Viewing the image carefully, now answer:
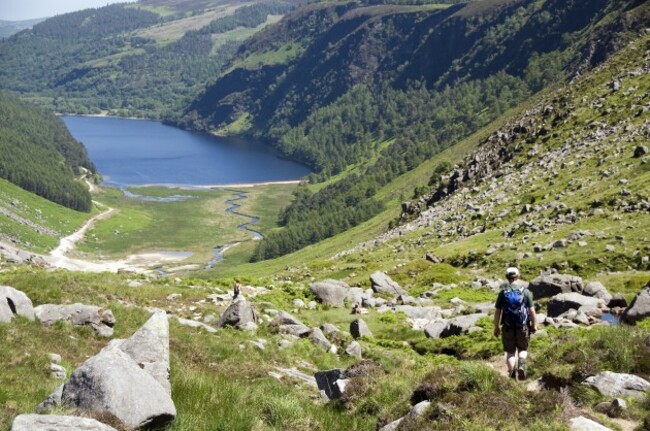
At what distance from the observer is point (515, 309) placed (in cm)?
1952

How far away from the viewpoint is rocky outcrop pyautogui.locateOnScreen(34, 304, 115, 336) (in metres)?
26.1

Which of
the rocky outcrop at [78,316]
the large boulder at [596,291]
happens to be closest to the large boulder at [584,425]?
the rocky outcrop at [78,316]

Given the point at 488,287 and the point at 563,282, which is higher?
the point at 563,282

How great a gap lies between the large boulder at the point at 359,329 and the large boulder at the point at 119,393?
20.6 m

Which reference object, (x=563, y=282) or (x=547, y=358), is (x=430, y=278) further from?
(x=547, y=358)

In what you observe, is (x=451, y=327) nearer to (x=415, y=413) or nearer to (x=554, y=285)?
(x=554, y=285)

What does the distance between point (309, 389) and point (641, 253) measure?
1277 inches

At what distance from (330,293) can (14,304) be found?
24.3 m

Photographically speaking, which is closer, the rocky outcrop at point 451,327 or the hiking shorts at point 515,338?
the hiking shorts at point 515,338

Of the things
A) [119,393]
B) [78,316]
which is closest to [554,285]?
[78,316]

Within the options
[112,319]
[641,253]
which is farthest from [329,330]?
[641,253]

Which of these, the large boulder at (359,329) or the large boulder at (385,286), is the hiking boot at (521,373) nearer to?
the large boulder at (359,329)

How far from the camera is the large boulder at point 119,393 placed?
13.8 meters

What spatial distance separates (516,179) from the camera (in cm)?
8488
